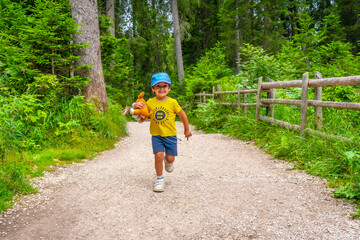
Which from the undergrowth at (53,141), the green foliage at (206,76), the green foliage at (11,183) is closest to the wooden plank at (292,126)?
the undergrowth at (53,141)

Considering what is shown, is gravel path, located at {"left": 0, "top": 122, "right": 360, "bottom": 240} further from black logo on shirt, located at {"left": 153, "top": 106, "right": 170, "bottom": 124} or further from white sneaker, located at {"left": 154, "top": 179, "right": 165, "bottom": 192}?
black logo on shirt, located at {"left": 153, "top": 106, "right": 170, "bottom": 124}

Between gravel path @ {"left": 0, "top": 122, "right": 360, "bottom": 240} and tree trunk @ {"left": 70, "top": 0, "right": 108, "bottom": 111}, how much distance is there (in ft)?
10.5

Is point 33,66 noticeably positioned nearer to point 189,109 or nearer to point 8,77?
point 8,77

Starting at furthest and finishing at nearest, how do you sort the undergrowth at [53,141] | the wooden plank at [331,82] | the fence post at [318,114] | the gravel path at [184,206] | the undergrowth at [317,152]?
the fence post at [318,114] → the wooden plank at [331,82] → the undergrowth at [53,141] → the undergrowth at [317,152] → the gravel path at [184,206]

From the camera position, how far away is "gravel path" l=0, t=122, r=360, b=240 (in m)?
2.63

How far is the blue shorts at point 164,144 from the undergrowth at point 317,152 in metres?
2.21

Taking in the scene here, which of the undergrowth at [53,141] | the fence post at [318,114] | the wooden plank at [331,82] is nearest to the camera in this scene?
the undergrowth at [53,141]

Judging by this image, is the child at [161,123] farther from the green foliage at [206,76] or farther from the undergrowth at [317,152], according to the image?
the green foliage at [206,76]

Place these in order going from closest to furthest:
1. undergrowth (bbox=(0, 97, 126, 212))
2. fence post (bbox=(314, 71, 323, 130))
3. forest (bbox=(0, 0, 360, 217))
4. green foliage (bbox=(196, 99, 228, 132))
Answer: undergrowth (bbox=(0, 97, 126, 212)) → forest (bbox=(0, 0, 360, 217)) → fence post (bbox=(314, 71, 323, 130)) → green foliage (bbox=(196, 99, 228, 132))

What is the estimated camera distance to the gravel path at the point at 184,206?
263 cm

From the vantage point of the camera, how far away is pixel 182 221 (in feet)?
9.36

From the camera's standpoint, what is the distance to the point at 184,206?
3227 mm

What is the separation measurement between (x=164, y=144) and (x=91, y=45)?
203 inches

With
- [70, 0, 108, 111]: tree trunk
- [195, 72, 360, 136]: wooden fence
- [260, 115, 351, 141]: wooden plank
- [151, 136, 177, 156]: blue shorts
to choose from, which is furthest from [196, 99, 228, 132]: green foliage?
[151, 136, 177, 156]: blue shorts
